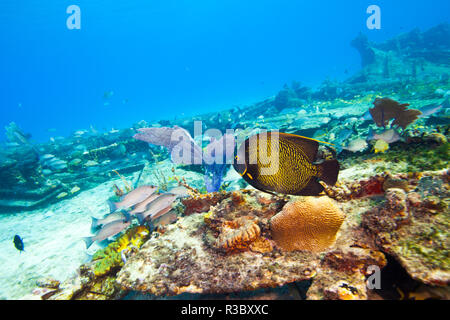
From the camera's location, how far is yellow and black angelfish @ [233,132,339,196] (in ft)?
5.07

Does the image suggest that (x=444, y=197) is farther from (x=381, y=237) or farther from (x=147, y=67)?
(x=147, y=67)

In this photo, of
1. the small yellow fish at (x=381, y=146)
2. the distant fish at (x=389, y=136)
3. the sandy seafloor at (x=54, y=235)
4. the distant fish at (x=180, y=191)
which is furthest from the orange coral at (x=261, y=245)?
the distant fish at (x=389, y=136)

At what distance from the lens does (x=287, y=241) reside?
1.86 meters

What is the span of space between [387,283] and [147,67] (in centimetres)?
18606

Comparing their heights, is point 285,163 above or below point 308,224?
above

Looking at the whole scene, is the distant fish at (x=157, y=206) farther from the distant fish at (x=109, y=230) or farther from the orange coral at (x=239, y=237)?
the orange coral at (x=239, y=237)

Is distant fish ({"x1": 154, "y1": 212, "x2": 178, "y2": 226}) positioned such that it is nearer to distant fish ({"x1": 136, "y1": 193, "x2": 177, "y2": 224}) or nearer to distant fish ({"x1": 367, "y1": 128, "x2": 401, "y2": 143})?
distant fish ({"x1": 136, "y1": 193, "x2": 177, "y2": 224})

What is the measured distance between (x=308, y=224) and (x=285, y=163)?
2.22 ft

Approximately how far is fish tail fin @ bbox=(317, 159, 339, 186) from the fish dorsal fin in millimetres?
95

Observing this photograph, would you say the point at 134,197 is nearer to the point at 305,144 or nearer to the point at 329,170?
the point at 305,144

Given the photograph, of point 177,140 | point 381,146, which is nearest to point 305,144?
point 381,146

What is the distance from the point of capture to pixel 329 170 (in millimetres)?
1495
